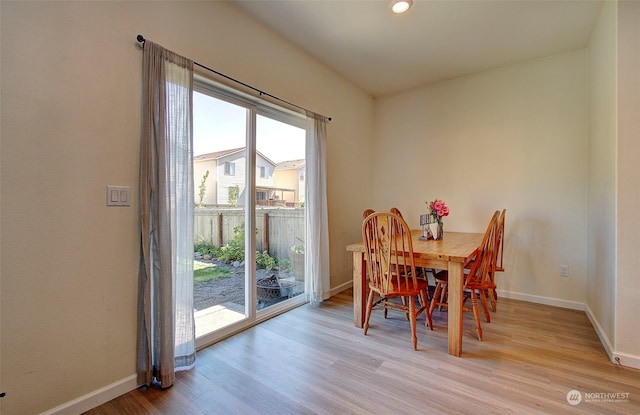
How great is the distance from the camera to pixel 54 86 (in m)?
1.43

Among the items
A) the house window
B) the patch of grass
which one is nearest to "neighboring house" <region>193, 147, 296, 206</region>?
the house window

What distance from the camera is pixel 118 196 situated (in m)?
1.64

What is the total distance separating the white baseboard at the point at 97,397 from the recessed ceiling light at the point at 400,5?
10.5 feet

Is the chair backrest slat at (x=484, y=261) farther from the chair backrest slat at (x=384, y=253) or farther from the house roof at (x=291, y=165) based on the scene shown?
the house roof at (x=291, y=165)

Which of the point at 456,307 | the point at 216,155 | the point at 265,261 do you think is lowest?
the point at 456,307

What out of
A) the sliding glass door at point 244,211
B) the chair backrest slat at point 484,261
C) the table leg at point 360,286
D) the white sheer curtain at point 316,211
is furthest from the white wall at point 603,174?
the sliding glass door at point 244,211

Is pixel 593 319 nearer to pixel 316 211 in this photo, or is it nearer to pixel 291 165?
pixel 316 211

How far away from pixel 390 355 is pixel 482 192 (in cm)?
243

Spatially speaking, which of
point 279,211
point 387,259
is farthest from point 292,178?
point 387,259

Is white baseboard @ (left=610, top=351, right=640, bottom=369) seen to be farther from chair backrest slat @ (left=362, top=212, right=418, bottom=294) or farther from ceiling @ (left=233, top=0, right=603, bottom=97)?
ceiling @ (left=233, top=0, right=603, bottom=97)

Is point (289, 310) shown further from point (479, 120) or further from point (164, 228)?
point (479, 120)

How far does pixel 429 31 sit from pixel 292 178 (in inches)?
76.8

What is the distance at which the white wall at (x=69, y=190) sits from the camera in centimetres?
132

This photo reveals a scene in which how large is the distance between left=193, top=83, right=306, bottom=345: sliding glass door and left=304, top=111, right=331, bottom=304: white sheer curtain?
16 cm
